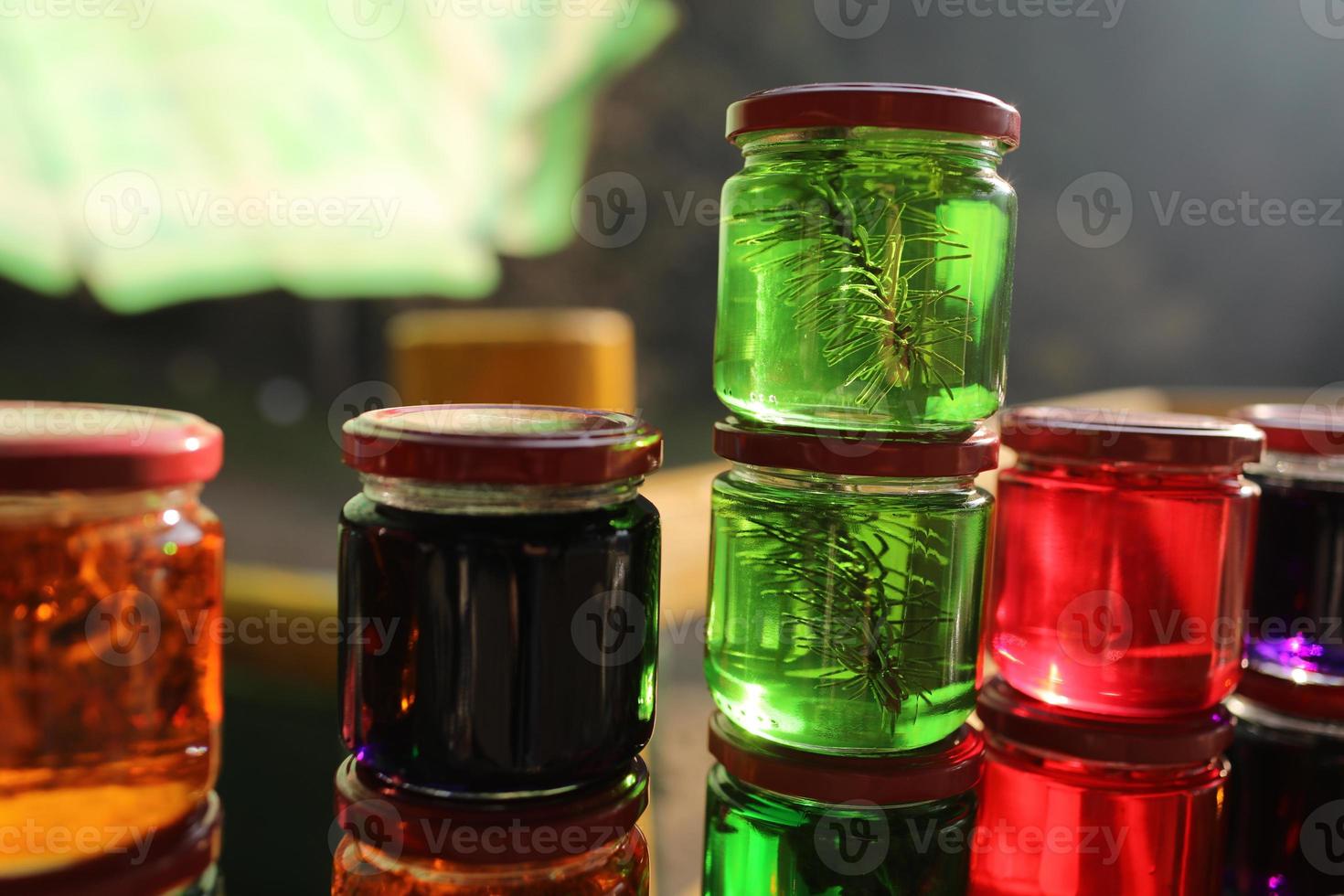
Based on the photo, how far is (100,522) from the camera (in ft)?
1.66

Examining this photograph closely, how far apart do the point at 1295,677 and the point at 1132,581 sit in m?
0.23

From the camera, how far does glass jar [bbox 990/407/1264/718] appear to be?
2.27 ft

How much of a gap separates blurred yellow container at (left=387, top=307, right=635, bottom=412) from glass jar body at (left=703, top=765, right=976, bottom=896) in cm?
151

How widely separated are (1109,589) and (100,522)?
23.5 inches

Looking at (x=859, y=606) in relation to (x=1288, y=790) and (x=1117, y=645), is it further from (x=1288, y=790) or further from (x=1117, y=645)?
(x=1288, y=790)

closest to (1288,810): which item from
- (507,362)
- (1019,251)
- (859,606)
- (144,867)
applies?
(859,606)

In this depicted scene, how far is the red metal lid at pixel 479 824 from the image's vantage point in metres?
0.55

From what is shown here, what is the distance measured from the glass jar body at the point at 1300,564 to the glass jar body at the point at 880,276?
30cm

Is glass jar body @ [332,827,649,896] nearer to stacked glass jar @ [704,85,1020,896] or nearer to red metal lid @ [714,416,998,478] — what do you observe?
stacked glass jar @ [704,85,1020,896]

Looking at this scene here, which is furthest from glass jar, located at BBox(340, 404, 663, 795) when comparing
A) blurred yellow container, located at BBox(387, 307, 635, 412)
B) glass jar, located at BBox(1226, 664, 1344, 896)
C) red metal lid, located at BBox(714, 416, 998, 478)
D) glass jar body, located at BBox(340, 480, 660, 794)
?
blurred yellow container, located at BBox(387, 307, 635, 412)

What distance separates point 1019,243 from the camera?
5008mm

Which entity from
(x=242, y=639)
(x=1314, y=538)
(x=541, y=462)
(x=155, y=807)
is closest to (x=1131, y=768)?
(x=1314, y=538)

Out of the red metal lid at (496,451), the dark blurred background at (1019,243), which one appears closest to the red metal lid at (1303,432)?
the red metal lid at (496,451)

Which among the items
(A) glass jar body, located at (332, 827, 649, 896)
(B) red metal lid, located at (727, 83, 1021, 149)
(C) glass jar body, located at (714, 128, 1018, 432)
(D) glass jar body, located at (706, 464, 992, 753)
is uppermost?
(B) red metal lid, located at (727, 83, 1021, 149)
